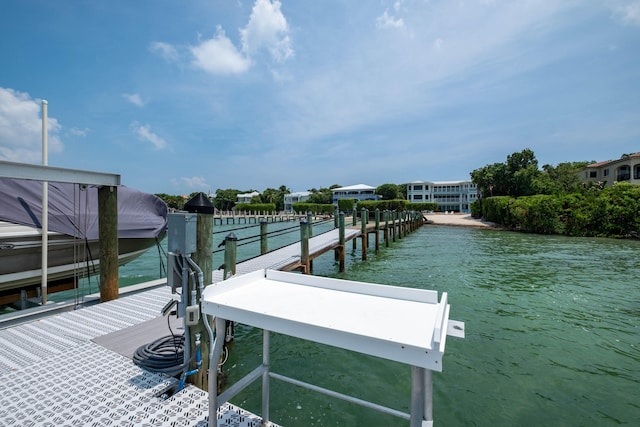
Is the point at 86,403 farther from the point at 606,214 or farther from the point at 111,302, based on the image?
the point at 606,214

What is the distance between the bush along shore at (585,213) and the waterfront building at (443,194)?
3913cm

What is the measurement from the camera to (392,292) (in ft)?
7.91

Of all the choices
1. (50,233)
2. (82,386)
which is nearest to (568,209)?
(82,386)

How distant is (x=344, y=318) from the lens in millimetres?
1923

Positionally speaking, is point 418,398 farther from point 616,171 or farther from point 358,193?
point 358,193

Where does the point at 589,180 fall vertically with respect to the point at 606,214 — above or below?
above

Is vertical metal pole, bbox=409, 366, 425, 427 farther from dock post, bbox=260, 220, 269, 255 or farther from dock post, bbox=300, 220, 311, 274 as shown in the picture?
dock post, bbox=260, 220, 269, 255

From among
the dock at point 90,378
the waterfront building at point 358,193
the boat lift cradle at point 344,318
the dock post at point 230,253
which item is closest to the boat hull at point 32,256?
the dock at point 90,378

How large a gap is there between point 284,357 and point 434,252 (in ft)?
43.9

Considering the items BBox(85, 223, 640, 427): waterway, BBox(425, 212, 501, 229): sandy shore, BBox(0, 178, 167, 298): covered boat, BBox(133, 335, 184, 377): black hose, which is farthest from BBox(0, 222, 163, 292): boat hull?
BBox(425, 212, 501, 229): sandy shore

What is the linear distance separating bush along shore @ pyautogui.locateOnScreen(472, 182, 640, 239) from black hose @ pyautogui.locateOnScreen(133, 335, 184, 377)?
1229 inches

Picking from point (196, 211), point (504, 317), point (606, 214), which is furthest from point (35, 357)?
point (606, 214)

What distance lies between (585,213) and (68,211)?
3240cm

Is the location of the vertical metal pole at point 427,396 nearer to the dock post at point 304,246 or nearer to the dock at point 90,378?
the dock at point 90,378
